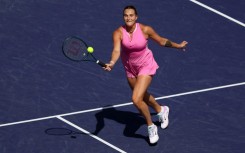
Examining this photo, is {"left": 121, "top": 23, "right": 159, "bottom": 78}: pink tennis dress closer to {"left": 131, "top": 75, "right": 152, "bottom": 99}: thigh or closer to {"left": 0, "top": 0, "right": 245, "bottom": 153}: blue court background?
{"left": 131, "top": 75, "right": 152, "bottom": 99}: thigh

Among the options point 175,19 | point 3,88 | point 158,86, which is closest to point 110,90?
point 158,86

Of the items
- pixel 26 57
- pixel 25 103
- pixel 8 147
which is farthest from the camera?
pixel 26 57

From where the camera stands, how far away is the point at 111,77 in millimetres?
16344

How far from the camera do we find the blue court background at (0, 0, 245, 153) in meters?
14.6

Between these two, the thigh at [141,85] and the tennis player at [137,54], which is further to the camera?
the thigh at [141,85]

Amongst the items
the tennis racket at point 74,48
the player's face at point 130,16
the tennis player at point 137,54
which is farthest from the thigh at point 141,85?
the player's face at point 130,16

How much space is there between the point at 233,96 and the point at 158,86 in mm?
1350

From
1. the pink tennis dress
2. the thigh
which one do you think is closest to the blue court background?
the thigh

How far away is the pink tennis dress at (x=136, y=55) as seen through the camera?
13836 mm

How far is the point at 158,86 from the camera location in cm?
1608

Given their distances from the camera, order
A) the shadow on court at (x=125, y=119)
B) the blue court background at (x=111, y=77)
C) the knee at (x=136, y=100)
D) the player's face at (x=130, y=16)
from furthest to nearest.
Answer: the shadow on court at (x=125, y=119), the blue court background at (x=111, y=77), the knee at (x=136, y=100), the player's face at (x=130, y=16)

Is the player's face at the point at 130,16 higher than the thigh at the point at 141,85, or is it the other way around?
the player's face at the point at 130,16

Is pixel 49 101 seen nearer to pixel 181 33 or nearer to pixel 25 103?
pixel 25 103

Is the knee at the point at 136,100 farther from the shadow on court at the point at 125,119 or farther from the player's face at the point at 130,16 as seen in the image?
the player's face at the point at 130,16
